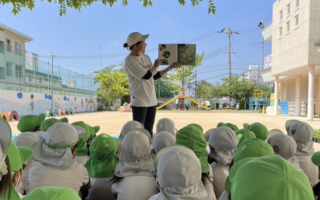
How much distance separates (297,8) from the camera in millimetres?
14055

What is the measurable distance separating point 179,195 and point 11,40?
82.8ft

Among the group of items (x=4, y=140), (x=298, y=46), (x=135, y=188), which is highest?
(x=298, y=46)

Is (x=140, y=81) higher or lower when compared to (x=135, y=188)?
higher

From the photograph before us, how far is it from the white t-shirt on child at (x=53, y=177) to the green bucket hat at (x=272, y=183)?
139cm

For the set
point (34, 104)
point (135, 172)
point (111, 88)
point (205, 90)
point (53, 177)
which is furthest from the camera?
point (205, 90)

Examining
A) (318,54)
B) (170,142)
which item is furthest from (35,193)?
(318,54)

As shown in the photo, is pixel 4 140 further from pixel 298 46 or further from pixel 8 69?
pixel 8 69

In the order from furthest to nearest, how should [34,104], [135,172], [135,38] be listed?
1. [34,104]
2. [135,38]
3. [135,172]

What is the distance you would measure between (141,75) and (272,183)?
2537 mm

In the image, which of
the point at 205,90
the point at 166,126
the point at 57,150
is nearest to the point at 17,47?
the point at 205,90

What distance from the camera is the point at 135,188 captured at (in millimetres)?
1917

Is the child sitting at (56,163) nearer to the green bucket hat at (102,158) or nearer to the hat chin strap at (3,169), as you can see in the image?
the green bucket hat at (102,158)

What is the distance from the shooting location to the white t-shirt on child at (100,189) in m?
2.31

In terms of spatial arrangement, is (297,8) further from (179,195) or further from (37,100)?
(37,100)
